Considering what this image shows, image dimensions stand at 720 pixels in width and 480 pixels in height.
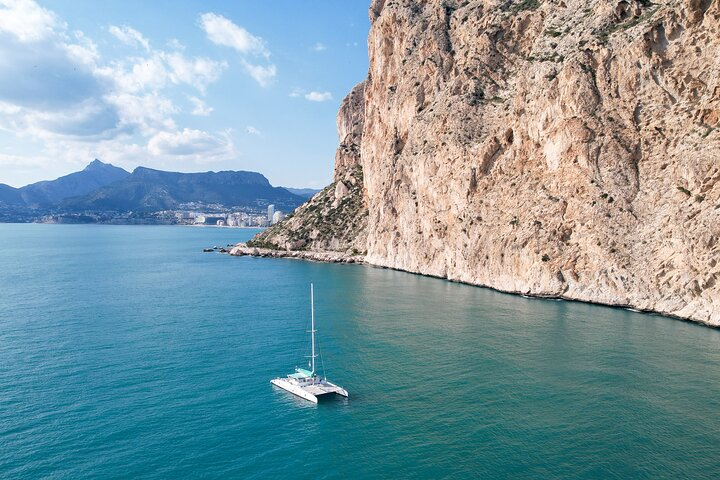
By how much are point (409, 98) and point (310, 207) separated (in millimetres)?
50765

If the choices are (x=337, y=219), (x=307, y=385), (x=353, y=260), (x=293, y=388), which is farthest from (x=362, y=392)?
(x=337, y=219)

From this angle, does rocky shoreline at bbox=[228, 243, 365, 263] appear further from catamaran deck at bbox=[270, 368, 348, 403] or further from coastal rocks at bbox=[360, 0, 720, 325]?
catamaran deck at bbox=[270, 368, 348, 403]

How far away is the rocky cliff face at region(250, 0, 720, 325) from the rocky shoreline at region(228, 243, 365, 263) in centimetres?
1626

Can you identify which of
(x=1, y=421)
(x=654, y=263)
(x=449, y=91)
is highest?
(x=449, y=91)

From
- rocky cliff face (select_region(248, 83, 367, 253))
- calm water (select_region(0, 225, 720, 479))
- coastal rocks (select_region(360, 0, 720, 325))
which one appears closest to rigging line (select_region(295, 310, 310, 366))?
calm water (select_region(0, 225, 720, 479))

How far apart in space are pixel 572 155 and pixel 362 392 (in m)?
48.6

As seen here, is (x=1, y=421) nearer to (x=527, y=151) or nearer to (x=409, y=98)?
(x=527, y=151)

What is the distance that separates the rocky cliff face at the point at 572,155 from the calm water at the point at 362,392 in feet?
21.9

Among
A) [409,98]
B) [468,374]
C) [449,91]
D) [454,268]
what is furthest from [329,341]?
[409,98]

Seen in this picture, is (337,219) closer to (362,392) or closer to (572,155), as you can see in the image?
(572,155)

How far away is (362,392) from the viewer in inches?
1312

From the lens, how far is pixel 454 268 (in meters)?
85.3

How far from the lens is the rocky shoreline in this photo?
11738cm

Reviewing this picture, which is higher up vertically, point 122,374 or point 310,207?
point 310,207
